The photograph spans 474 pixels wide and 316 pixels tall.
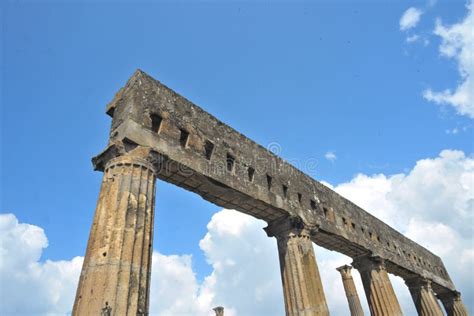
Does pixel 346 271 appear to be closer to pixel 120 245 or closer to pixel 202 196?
pixel 202 196

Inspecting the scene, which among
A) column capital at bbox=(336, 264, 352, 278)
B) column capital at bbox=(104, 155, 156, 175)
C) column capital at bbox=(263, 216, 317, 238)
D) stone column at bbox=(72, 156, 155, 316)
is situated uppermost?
column capital at bbox=(336, 264, 352, 278)

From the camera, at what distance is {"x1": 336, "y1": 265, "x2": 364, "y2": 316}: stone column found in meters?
18.3

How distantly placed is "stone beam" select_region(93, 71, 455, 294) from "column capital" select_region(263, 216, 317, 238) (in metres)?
0.16

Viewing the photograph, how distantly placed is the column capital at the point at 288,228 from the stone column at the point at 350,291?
29.7ft

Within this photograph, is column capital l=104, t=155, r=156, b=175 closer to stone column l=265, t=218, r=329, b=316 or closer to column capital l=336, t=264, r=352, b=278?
stone column l=265, t=218, r=329, b=316

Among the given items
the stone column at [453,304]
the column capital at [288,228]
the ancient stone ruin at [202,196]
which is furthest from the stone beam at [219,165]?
the stone column at [453,304]

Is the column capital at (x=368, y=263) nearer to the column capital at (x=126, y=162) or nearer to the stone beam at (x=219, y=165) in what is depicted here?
the stone beam at (x=219, y=165)

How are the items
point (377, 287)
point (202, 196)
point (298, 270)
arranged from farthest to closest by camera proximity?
point (377, 287) < point (298, 270) < point (202, 196)

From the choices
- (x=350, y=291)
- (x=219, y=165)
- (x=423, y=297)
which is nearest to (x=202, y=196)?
(x=219, y=165)

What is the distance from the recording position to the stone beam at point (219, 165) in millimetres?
8500

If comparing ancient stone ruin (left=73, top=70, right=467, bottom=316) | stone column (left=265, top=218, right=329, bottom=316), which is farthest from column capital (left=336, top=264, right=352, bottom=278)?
stone column (left=265, top=218, right=329, bottom=316)

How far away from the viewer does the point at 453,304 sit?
2241 centimetres

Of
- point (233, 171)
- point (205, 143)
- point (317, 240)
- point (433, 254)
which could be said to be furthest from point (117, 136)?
point (433, 254)

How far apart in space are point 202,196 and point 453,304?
69.8 ft
